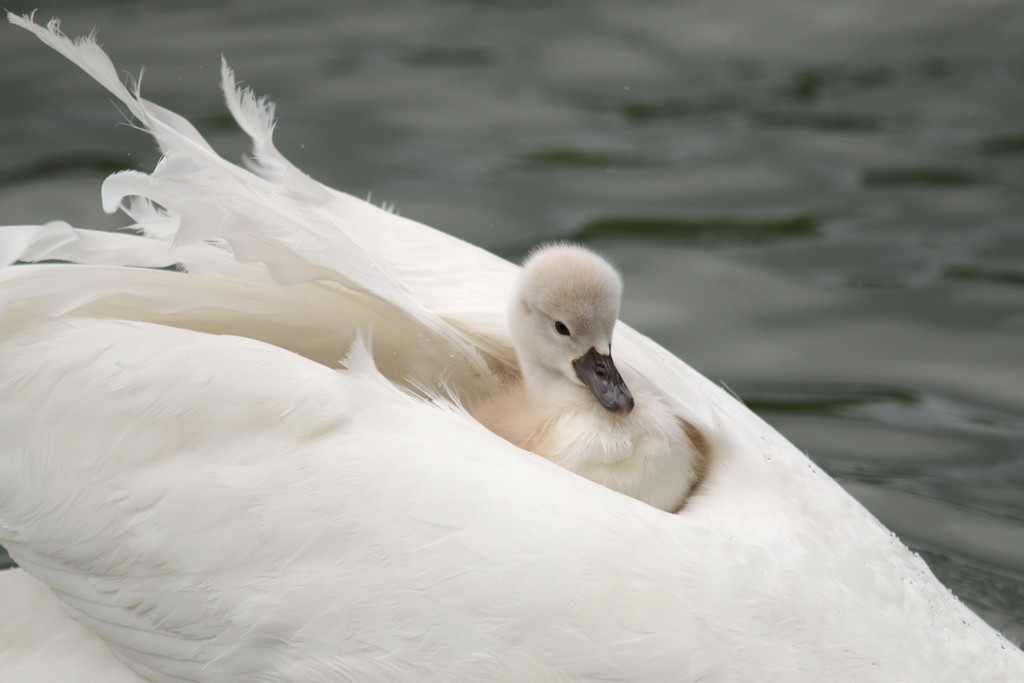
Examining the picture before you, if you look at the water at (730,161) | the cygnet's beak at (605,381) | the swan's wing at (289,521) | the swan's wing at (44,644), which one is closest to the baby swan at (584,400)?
the cygnet's beak at (605,381)

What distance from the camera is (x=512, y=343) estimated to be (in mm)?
3121

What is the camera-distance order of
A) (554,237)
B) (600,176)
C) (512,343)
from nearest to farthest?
(512,343) < (554,237) < (600,176)

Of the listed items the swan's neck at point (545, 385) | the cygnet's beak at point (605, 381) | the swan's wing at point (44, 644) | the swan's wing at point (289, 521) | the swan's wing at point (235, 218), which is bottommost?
the swan's wing at point (44, 644)

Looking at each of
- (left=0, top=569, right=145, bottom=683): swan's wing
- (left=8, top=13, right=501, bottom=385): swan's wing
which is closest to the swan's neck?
(left=8, top=13, right=501, bottom=385): swan's wing

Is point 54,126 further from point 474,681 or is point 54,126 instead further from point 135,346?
point 474,681

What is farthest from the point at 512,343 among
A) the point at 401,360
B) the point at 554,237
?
the point at 554,237

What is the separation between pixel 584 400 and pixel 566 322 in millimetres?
201

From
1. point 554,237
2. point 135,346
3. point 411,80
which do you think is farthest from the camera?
point 411,80

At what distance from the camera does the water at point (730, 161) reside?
4.73 m

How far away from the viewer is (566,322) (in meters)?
3.14

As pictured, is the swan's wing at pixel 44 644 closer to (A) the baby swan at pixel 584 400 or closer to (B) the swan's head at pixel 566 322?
(A) the baby swan at pixel 584 400

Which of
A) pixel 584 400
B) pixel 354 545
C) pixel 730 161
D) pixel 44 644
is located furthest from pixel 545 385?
A: pixel 730 161

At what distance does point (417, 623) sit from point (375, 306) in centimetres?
64

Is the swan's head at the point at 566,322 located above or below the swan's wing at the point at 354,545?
above
